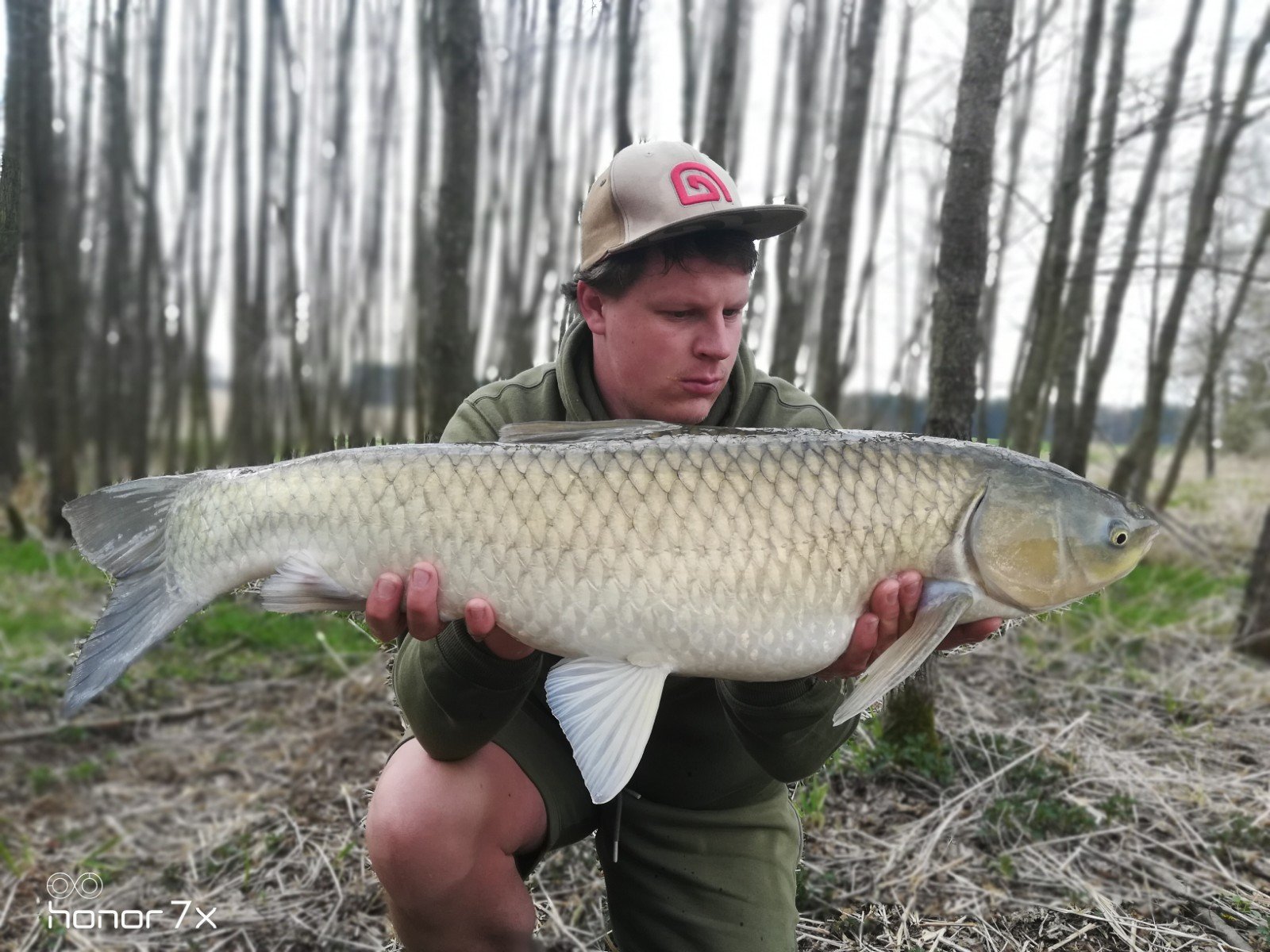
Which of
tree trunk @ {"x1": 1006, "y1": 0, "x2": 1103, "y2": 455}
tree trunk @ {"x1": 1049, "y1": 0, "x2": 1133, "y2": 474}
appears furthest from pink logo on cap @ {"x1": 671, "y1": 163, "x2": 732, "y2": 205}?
tree trunk @ {"x1": 1049, "y1": 0, "x2": 1133, "y2": 474}

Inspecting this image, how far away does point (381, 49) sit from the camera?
15.7m

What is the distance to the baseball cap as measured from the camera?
7.02 ft

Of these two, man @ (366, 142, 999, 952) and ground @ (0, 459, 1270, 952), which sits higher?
man @ (366, 142, 999, 952)

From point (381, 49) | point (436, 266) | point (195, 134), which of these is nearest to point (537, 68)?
point (381, 49)

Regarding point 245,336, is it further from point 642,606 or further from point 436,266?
point 642,606

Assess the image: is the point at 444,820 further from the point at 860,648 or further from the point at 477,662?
the point at 860,648

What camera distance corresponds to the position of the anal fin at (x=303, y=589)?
5.78ft

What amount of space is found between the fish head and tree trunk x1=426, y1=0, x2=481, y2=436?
2.72 metres

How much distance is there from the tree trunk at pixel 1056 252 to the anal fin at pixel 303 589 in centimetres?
565

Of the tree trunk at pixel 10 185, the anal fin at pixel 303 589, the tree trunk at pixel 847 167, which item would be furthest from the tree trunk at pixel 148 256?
the anal fin at pixel 303 589

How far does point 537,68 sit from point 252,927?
1356 centimetres

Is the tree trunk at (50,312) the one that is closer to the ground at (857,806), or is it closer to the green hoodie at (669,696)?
the ground at (857,806)

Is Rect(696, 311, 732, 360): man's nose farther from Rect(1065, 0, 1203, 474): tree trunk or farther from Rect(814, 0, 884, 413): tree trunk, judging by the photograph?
Rect(1065, 0, 1203, 474): tree trunk

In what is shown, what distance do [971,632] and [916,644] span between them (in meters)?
0.23
